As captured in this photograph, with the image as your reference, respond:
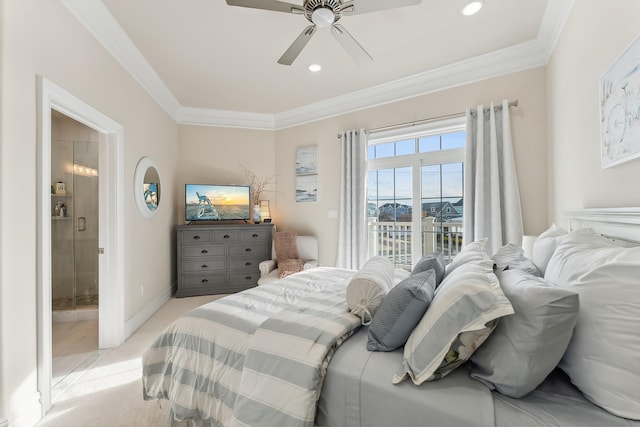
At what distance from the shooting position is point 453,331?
96 centimetres

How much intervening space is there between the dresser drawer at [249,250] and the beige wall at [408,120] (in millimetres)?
573

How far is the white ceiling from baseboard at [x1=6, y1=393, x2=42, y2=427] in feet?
8.48

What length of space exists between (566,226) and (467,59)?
6.40 ft

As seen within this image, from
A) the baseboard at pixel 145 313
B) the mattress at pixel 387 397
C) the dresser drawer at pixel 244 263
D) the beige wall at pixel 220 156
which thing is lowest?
the baseboard at pixel 145 313

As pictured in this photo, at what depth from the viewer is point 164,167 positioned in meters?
3.83

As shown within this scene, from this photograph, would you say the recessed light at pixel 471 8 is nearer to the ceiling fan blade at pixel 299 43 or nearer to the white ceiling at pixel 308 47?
the white ceiling at pixel 308 47

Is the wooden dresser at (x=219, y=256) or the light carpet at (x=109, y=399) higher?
the wooden dresser at (x=219, y=256)

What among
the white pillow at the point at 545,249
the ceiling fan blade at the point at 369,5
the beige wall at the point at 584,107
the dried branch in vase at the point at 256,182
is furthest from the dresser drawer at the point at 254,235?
the beige wall at the point at 584,107

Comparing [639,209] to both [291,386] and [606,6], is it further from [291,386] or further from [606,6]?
[291,386]

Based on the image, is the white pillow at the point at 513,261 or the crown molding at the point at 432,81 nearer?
the white pillow at the point at 513,261

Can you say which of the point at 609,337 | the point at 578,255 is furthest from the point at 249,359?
the point at 578,255

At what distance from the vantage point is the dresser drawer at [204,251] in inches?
159

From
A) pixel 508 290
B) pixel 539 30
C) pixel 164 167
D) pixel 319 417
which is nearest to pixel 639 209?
pixel 508 290

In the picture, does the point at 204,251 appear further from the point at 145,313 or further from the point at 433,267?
the point at 433,267
